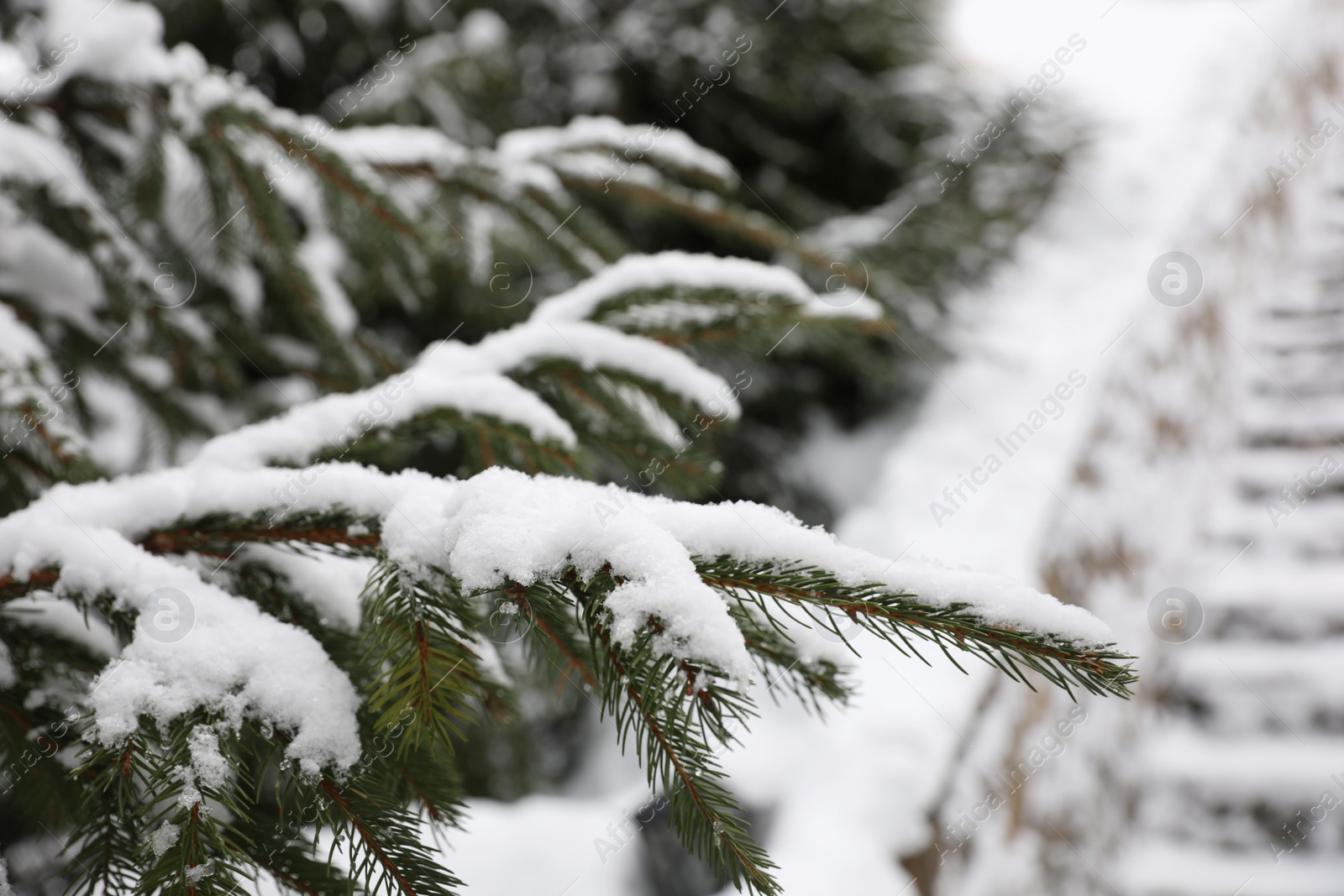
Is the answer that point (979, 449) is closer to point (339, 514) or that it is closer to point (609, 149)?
point (609, 149)

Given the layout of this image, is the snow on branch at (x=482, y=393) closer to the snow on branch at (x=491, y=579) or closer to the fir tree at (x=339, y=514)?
the fir tree at (x=339, y=514)

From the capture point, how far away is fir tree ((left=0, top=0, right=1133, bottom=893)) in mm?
628

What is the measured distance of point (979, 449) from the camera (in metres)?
2.59

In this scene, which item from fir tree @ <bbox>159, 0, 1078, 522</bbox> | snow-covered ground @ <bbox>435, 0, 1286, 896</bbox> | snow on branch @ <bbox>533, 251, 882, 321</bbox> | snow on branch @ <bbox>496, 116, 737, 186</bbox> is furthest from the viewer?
fir tree @ <bbox>159, 0, 1078, 522</bbox>

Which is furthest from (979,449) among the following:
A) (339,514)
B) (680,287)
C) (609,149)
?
(339,514)

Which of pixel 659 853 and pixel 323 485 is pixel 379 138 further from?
pixel 659 853

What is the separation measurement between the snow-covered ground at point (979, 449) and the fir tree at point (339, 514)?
8.1 inches

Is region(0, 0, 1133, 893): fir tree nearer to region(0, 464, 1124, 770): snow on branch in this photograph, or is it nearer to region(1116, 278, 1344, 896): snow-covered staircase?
region(0, 464, 1124, 770): snow on branch

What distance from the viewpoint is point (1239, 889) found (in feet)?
7.07

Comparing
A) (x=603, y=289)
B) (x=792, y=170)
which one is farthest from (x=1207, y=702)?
(x=792, y=170)

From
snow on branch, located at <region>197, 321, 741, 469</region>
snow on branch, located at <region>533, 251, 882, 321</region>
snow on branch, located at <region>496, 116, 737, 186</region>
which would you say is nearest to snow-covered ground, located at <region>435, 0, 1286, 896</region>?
snow on branch, located at <region>197, 321, 741, 469</region>

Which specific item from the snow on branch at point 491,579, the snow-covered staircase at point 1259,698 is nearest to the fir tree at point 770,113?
the snow-covered staircase at point 1259,698

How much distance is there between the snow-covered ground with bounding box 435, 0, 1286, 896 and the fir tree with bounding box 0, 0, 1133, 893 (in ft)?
0.67

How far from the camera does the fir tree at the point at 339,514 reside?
63 centimetres
